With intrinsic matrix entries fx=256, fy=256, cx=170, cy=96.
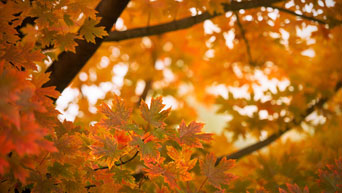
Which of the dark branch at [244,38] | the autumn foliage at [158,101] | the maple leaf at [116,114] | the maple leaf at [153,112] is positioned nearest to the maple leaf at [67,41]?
the autumn foliage at [158,101]

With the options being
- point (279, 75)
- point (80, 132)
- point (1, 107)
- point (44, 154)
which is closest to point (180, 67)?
point (279, 75)

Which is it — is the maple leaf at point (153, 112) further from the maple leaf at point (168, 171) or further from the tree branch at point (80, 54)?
the tree branch at point (80, 54)

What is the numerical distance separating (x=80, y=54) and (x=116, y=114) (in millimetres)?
668

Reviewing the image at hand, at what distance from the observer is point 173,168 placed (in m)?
1.06

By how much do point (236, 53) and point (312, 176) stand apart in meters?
1.29

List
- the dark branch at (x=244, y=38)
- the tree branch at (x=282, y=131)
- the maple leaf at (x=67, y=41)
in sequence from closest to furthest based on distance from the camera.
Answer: the maple leaf at (x=67, y=41)
the dark branch at (x=244, y=38)
the tree branch at (x=282, y=131)

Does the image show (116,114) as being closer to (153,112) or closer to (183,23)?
(153,112)

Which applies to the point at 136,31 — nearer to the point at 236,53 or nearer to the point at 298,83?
the point at 236,53

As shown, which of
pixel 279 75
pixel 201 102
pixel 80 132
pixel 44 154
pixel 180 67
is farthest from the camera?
pixel 201 102

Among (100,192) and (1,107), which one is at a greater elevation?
(1,107)

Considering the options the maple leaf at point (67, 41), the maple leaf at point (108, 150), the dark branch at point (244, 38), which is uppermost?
the maple leaf at point (67, 41)

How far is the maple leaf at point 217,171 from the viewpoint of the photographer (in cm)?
106

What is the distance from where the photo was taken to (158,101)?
1050 mm

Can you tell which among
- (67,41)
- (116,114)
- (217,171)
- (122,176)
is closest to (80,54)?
(67,41)
